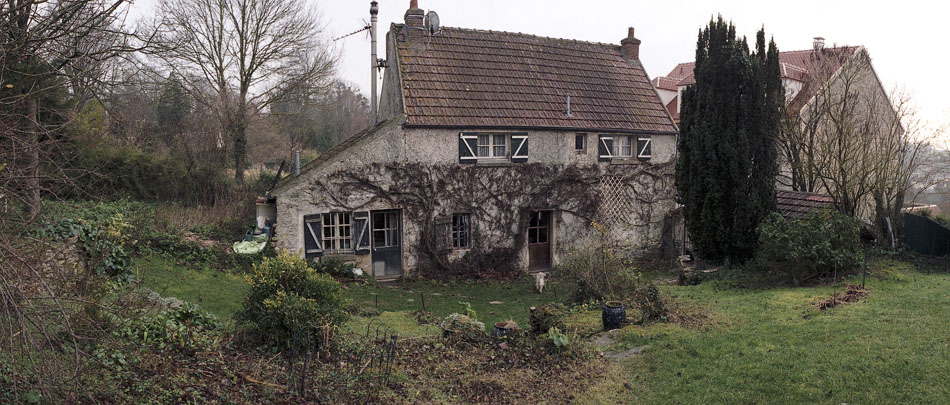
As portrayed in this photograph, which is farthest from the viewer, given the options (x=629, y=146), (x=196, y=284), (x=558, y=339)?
(x=629, y=146)

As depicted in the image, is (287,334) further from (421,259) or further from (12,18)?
(421,259)

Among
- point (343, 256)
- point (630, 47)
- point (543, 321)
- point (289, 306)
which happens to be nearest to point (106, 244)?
point (289, 306)

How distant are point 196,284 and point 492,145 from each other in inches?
361

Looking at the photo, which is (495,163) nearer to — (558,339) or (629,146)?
(629,146)

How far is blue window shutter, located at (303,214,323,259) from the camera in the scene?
16.1m

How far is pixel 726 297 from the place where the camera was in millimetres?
12219

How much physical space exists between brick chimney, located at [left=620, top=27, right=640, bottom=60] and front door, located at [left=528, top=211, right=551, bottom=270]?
773cm

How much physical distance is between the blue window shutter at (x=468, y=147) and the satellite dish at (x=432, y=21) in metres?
4.17

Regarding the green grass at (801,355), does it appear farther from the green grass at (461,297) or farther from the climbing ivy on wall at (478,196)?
the climbing ivy on wall at (478,196)

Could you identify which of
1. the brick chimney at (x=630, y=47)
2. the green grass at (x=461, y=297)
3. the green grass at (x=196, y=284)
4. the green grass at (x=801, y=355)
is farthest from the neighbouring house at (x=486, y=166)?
the green grass at (x=801, y=355)

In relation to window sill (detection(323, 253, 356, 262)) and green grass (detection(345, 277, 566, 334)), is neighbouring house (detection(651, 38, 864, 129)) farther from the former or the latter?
window sill (detection(323, 253, 356, 262))

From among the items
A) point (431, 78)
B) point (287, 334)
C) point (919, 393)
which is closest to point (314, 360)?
point (287, 334)

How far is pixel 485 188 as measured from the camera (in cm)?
1794

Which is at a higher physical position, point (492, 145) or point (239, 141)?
point (239, 141)
